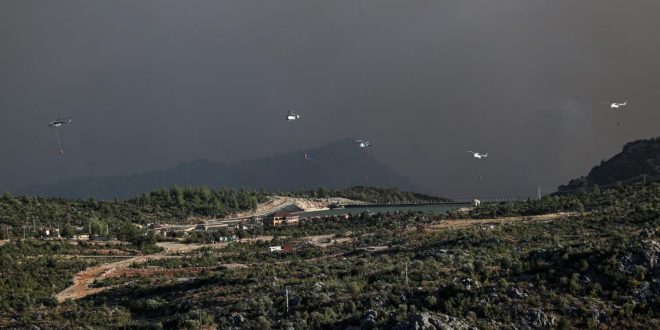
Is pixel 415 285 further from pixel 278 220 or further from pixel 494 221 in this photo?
pixel 278 220

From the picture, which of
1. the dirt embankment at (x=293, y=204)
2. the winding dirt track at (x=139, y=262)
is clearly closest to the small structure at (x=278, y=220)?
the winding dirt track at (x=139, y=262)

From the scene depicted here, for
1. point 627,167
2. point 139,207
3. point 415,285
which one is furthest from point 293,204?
point 415,285

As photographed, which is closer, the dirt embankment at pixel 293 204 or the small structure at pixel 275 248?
the small structure at pixel 275 248

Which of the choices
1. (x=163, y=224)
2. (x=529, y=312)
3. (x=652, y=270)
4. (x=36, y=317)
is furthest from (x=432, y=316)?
(x=163, y=224)

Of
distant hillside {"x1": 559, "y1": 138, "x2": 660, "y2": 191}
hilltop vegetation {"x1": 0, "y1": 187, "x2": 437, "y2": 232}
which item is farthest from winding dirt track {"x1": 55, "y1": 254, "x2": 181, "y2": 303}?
distant hillside {"x1": 559, "y1": 138, "x2": 660, "y2": 191}

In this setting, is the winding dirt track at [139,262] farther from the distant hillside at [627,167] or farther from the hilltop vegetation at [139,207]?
the distant hillside at [627,167]

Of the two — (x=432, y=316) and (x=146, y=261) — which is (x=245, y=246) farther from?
(x=432, y=316)
